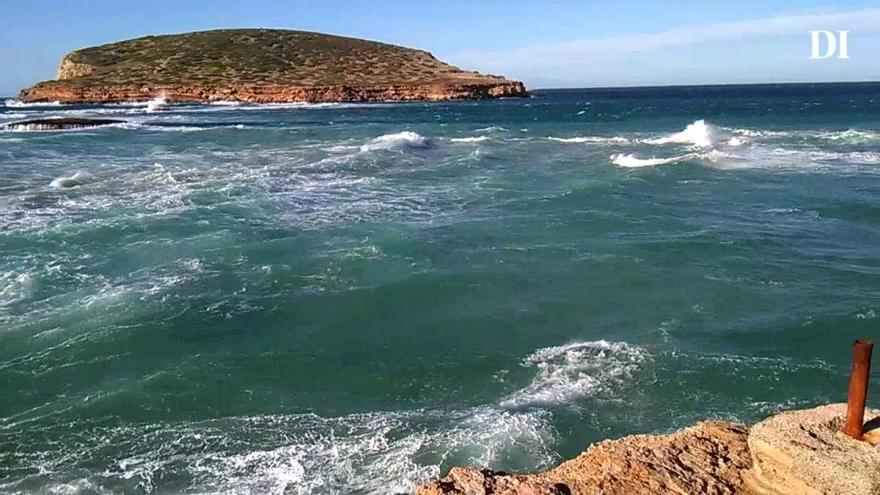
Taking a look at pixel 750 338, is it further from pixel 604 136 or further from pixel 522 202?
pixel 604 136

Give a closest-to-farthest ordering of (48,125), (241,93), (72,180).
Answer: (72,180)
(48,125)
(241,93)

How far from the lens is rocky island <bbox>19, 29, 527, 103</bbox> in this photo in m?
106

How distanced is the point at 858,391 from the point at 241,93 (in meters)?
106

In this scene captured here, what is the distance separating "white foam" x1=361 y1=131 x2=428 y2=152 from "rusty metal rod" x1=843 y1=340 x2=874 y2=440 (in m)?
38.1

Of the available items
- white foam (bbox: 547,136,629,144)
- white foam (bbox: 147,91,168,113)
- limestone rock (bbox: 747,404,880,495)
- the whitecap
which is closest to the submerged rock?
white foam (bbox: 147,91,168,113)

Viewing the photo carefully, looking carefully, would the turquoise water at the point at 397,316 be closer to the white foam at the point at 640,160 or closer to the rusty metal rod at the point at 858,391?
the white foam at the point at 640,160

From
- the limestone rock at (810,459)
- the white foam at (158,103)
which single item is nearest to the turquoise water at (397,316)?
the limestone rock at (810,459)

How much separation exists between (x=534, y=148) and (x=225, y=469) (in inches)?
1471

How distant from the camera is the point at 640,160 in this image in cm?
3800

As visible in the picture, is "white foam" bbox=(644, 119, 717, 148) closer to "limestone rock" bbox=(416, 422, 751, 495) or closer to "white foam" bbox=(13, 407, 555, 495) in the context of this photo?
"white foam" bbox=(13, 407, 555, 495)

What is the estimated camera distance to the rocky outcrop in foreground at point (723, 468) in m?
6.62

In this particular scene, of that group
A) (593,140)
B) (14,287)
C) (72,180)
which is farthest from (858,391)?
(593,140)

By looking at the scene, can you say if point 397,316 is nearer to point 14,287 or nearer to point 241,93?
point 14,287

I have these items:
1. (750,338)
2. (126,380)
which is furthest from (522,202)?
(126,380)
